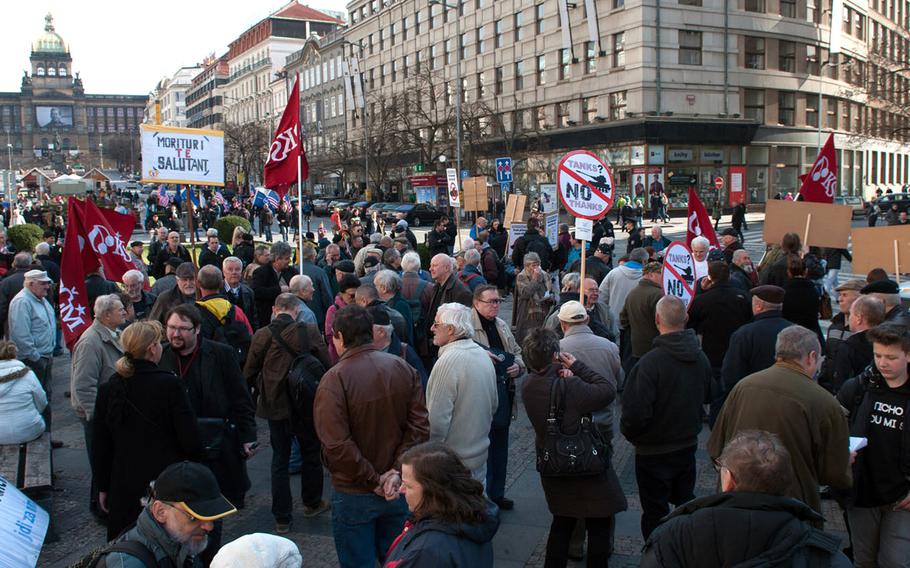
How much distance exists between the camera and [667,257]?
29.0ft

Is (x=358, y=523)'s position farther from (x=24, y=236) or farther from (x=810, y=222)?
(x=24, y=236)

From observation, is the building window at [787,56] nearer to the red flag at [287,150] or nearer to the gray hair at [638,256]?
the gray hair at [638,256]

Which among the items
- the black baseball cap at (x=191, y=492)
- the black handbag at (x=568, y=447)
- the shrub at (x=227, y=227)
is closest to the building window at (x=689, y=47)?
the shrub at (x=227, y=227)

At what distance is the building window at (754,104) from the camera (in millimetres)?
45281

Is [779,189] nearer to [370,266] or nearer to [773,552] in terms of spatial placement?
[370,266]

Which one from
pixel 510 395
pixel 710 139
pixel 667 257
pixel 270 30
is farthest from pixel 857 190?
pixel 270 30

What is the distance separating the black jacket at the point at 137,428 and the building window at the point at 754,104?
4607 cm

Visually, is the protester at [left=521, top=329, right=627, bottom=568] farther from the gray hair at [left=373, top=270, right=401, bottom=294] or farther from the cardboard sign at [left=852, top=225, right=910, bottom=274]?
the cardboard sign at [left=852, top=225, right=910, bottom=274]

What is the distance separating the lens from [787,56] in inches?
1832

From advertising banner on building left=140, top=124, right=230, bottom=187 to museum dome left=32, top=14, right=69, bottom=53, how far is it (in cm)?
19089

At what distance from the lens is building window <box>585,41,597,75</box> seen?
A: 149 feet

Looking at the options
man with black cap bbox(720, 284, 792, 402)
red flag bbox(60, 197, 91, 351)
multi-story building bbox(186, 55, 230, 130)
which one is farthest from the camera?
multi-story building bbox(186, 55, 230, 130)

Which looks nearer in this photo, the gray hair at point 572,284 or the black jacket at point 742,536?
the black jacket at point 742,536

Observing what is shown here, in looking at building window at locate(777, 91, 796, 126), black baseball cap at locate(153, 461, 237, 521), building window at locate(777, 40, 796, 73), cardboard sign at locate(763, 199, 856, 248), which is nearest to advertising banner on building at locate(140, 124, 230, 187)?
black baseball cap at locate(153, 461, 237, 521)
